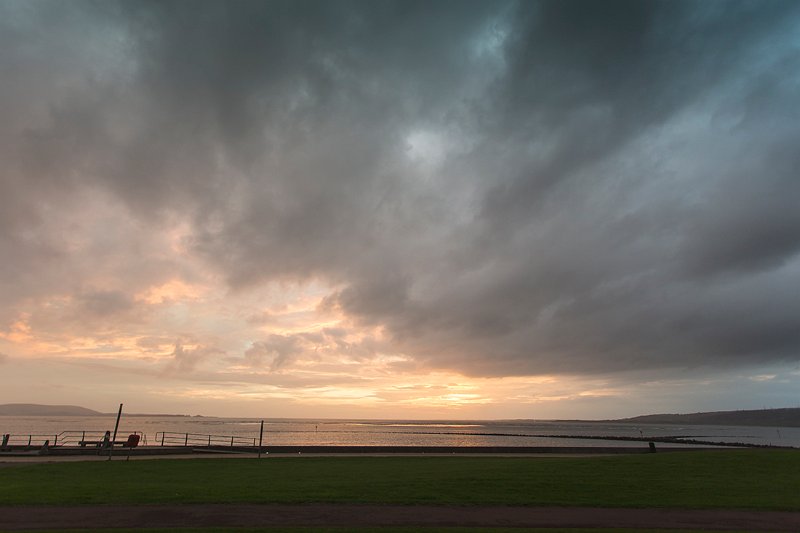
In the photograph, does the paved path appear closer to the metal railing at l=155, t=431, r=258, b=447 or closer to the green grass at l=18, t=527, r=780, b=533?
the green grass at l=18, t=527, r=780, b=533

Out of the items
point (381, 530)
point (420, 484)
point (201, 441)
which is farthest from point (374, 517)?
point (201, 441)

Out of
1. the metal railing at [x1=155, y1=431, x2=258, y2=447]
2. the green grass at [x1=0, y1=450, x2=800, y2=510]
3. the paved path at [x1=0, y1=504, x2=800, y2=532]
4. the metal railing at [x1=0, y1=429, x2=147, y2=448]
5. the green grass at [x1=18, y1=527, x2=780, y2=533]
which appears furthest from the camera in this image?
the metal railing at [x1=155, y1=431, x2=258, y2=447]

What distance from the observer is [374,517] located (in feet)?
45.7

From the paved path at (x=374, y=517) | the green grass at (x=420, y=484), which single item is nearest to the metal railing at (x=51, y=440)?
the green grass at (x=420, y=484)

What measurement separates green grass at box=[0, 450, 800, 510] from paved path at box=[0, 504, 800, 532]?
0.78 m

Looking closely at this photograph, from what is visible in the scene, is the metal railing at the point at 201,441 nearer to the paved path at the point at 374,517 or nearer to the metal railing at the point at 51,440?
the metal railing at the point at 51,440

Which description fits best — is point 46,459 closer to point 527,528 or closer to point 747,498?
point 527,528

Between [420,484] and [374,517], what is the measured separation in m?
5.38

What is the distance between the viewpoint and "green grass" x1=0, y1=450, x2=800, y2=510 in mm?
16141

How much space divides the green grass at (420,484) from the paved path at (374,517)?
0.78 meters

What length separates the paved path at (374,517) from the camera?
520 inches

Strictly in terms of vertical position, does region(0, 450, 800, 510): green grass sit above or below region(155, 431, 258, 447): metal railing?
→ below

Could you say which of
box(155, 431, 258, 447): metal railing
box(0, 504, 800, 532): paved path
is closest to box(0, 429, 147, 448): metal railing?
box(155, 431, 258, 447): metal railing

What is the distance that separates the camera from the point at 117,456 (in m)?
34.3
